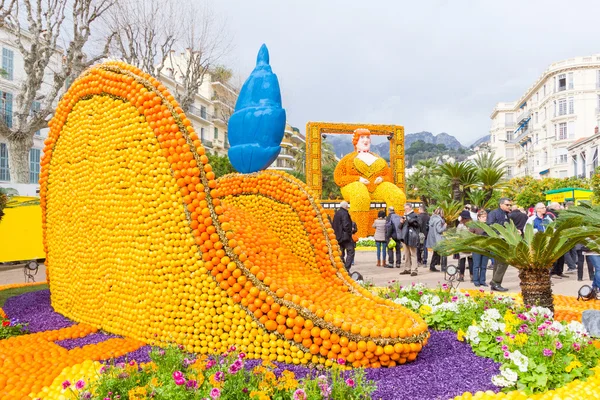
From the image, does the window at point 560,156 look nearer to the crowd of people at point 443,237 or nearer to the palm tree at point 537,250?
the crowd of people at point 443,237

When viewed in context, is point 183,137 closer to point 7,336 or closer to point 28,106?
point 7,336

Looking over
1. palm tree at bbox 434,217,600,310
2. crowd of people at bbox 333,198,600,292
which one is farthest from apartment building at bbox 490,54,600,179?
palm tree at bbox 434,217,600,310

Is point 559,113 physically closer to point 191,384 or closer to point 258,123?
point 258,123

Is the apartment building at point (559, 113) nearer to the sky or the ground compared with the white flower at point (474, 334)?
nearer to the sky

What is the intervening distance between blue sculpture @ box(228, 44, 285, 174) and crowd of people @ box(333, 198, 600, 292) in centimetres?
357

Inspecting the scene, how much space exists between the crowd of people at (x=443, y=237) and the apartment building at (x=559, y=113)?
48968 mm

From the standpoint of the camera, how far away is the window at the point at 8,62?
2523 centimetres

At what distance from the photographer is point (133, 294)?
4.90m

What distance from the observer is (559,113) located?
190 feet

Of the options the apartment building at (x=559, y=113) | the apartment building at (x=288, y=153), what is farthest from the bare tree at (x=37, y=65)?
the apartment building at (x=559, y=113)

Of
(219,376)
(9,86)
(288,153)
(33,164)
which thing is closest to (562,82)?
(288,153)

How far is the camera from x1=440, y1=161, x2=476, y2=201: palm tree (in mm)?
24609

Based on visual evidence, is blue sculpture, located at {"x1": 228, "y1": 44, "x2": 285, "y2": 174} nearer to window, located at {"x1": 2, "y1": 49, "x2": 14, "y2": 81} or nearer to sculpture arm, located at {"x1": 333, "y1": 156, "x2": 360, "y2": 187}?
sculpture arm, located at {"x1": 333, "y1": 156, "x2": 360, "y2": 187}

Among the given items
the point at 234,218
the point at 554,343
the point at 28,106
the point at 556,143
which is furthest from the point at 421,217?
the point at 556,143
